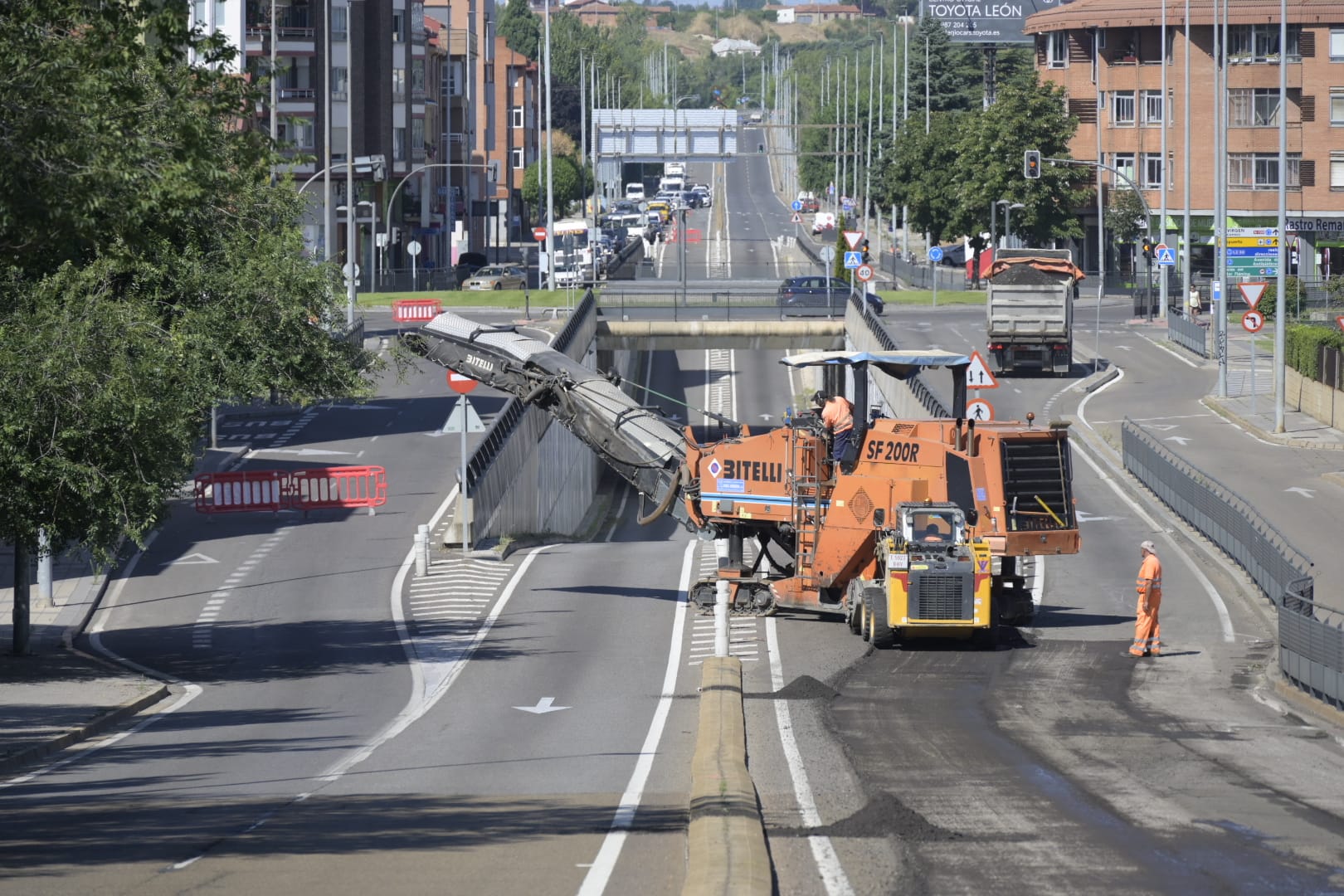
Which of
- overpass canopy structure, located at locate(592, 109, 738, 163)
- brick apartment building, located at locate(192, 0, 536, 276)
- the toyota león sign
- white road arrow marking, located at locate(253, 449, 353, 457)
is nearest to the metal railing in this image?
brick apartment building, located at locate(192, 0, 536, 276)

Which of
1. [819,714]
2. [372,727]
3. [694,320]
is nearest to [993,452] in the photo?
[819,714]

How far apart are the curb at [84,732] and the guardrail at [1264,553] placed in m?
15.2

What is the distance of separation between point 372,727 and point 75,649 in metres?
9.94

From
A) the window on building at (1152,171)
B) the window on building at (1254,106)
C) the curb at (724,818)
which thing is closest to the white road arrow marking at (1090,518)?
the curb at (724,818)

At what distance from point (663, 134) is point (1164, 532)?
256ft

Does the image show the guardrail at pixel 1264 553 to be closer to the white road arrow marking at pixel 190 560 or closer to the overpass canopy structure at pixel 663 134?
the white road arrow marking at pixel 190 560

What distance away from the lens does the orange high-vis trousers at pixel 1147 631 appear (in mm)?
25422

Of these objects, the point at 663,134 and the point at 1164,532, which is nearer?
the point at 1164,532

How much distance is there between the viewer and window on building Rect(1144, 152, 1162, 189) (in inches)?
3856

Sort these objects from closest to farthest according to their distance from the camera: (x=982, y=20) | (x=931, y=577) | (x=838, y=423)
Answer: (x=931, y=577) < (x=838, y=423) < (x=982, y=20)

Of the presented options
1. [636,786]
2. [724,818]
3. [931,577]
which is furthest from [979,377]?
[724,818]

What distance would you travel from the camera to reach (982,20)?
12862 centimetres

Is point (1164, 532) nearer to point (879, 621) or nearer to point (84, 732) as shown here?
point (879, 621)

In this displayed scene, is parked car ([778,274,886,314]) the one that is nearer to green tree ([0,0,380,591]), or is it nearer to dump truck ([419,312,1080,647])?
green tree ([0,0,380,591])
